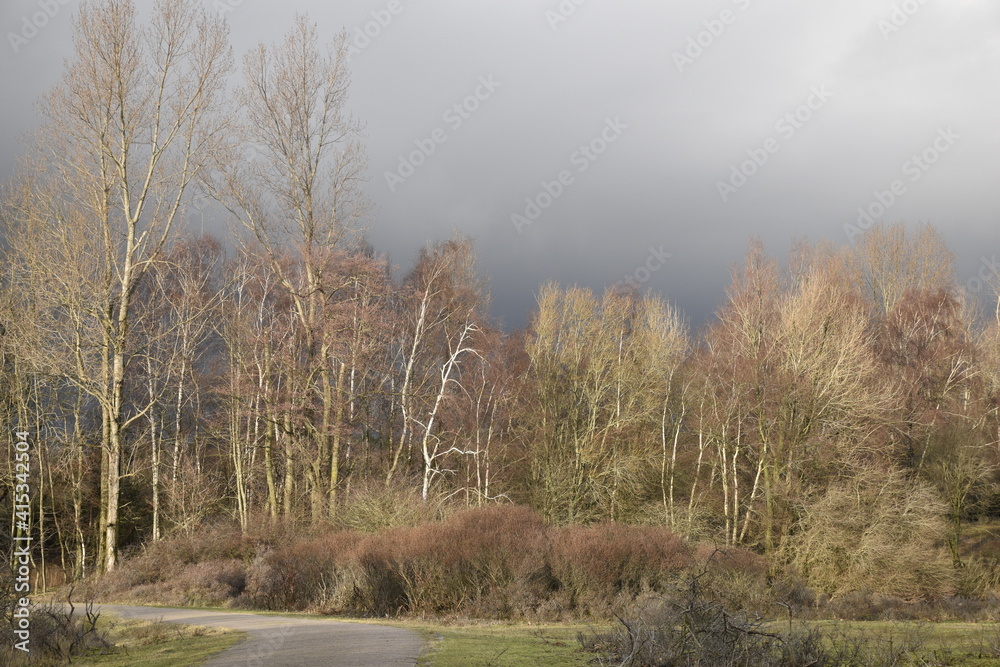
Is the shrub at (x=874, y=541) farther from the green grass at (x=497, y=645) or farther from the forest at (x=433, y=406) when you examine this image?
the green grass at (x=497, y=645)

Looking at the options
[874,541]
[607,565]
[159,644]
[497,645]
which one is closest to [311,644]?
[497,645]

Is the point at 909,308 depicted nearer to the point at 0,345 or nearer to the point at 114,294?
the point at 114,294

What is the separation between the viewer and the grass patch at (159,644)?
10844mm

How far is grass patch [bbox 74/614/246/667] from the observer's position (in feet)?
35.6

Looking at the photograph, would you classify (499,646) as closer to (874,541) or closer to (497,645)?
(497,645)

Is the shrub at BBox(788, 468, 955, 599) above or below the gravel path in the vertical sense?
below

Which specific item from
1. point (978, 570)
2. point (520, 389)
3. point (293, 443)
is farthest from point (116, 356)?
point (978, 570)

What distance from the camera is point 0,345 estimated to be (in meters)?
29.2

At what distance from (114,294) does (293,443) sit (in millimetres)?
8630

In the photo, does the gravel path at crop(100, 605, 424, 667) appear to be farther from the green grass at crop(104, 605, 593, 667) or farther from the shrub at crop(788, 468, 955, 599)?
the shrub at crop(788, 468, 955, 599)

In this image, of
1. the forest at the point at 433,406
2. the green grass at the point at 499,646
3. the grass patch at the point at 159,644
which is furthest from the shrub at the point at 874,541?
the grass patch at the point at 159,644

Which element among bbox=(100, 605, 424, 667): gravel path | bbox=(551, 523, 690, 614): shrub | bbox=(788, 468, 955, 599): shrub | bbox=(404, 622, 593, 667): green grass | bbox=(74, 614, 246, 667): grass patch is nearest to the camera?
bbox=(100, 605, 424, 667): gravel path

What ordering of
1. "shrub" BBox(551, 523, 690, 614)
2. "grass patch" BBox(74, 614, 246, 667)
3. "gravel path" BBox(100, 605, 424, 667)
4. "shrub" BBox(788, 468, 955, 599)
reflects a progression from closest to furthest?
1. "gravel path" BBox(100, 605, 424, 667)
2. "grass patch" BBox(74, 614, 246, 667)
3. "shrub" BBox(551, 523, 690, 614)
4. "shrub" BBox(788, 468, 955, 599)

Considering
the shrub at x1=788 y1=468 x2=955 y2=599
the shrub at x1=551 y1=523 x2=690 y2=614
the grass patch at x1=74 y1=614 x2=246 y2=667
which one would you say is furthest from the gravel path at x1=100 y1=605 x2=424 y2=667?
the shrub at x1=788 y1=468 x2=955 y2=599
